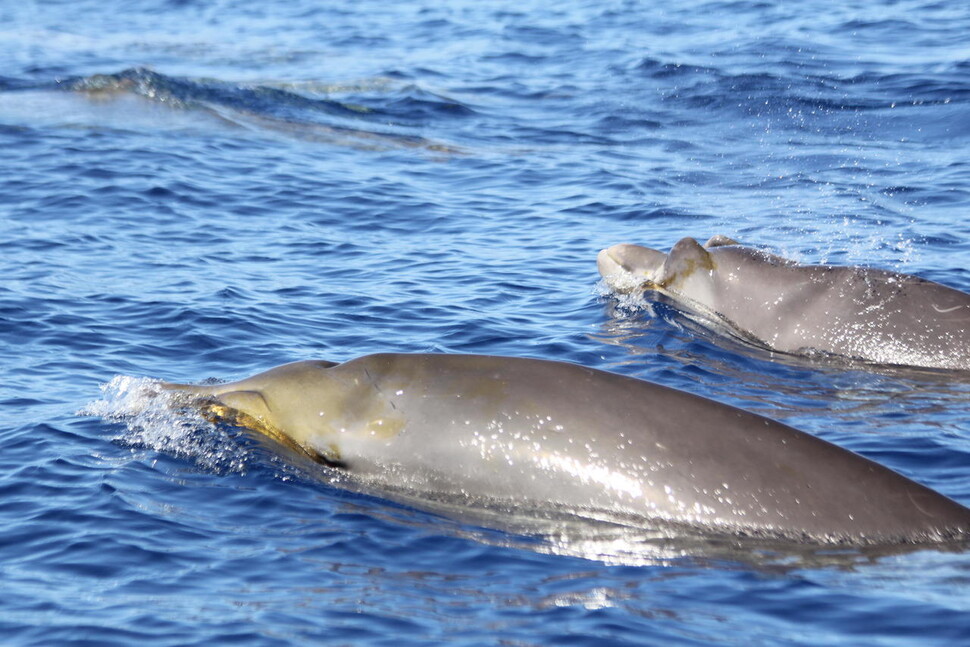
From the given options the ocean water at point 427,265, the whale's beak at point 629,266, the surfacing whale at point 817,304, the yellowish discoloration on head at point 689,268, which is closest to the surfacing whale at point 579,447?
the ocean water at point 427,265

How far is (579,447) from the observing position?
7523 mm

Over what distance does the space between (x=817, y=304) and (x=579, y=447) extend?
5.44 meters

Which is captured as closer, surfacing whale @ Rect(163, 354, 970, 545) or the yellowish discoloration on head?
surfacing whale @ Rect(163, 354, 970, 545)

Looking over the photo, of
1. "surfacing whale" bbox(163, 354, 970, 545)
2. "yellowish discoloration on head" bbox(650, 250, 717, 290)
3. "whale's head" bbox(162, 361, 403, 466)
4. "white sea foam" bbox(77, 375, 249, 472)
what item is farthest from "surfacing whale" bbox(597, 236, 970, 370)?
"white sea foam" bbox(77, 375, 249, 472)

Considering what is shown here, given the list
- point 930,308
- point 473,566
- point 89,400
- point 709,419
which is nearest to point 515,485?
point 473,566

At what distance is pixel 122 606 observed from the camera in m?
6.89

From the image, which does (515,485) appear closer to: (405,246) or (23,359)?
(23,359)

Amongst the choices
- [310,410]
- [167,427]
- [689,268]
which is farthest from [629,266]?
[310,410]

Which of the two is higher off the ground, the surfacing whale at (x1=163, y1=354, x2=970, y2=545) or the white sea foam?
the surfacing whale at (x1=163, y1=354, x2=970, y2=545)

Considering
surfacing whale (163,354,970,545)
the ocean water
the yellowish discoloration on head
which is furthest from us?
the yellowish discoloration on head

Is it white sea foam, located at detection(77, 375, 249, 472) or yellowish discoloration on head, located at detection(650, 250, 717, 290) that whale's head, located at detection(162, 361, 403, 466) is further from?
yellowish discoloration on head, located at detection(650, 250, 717, 290)

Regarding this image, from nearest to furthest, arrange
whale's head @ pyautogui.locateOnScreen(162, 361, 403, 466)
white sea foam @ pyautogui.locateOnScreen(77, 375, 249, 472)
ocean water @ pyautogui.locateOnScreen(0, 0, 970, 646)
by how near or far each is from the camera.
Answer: ocean water @ pyautogui.locateOnScreen(0, 0, 970, 646)
whale's head @ pyautogui.locateOnScreen(162, 361, 403, 466)
white sea foam @ pyautogui.locateOnScreen(77, 375, 249, 472)

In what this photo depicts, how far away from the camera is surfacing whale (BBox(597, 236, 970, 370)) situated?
1158cm

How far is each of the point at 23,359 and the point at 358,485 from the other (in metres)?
4.99
